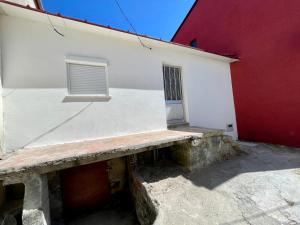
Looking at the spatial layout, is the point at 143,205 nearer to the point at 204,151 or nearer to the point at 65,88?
the point at 204,151

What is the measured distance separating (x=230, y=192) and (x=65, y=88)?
4445 mm

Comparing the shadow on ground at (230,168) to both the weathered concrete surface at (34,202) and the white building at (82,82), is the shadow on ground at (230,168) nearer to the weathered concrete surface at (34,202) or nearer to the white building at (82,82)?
the white building at (82,82)

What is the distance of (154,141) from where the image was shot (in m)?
3.72

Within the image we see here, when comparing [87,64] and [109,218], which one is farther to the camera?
[87,64]

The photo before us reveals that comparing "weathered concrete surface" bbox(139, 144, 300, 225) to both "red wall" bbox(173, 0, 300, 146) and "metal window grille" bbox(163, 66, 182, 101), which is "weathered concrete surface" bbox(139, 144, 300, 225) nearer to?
"red wall" bbox(173, 0, 300, 146)

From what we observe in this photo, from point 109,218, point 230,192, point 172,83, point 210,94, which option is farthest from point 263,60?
point 109,218

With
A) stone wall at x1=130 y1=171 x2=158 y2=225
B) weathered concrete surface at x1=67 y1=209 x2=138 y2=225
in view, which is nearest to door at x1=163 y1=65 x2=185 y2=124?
stone wall at x1=130 y1=171 x2=158 y2=225

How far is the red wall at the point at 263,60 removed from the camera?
234 inches

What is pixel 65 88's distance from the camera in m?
4.32

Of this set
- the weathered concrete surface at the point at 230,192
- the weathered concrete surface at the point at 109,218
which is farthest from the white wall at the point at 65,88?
the weathered concrete surface at the point at 109,218

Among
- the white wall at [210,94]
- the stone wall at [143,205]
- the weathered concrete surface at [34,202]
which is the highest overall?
the white wall at [210,94]

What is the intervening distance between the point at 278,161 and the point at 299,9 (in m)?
5.04

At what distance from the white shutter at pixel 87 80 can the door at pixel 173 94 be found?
2.40m

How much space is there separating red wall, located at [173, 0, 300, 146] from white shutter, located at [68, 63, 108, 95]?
19.5 feet
